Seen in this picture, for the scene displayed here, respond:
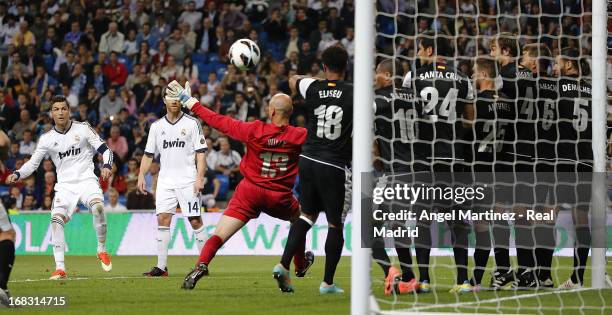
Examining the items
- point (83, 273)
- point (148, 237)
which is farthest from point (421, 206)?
point (148, 237)

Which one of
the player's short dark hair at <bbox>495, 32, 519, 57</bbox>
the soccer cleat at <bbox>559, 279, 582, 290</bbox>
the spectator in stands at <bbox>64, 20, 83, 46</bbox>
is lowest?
the soccer cleat at <bbox>559, 279, 582, 290</bbox>

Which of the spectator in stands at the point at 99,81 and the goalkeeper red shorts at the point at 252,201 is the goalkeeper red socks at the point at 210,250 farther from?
the spectator in stands at the point at 99,81

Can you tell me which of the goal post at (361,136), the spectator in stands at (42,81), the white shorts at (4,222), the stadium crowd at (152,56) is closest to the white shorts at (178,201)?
the white shorts at (4,222)

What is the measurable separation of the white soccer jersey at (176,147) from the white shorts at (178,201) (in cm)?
9

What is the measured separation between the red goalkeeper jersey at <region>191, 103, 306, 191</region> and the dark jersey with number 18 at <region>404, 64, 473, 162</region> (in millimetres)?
1184

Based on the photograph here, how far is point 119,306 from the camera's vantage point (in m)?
9.00

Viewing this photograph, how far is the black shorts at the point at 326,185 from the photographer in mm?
9695

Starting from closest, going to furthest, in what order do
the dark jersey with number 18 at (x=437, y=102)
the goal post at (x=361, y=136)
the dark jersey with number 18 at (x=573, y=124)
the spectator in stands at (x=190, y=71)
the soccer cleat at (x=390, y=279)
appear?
the goal post at (x=361, y=136) → the soccer cleat at (x=390, y=279) → the dark jersey with number 18 at (x=437, y=102) → the dark jersey with number 18 at (x=573, y=124) → the spectator in stands at (x=190, y=71)

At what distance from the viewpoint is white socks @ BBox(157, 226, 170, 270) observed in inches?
522

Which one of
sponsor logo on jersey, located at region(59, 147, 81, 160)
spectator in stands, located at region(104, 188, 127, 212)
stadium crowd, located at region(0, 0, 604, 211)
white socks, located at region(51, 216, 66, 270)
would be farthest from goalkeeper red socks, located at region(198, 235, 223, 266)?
spectator in stands, located at region(104, 188, 127, 212)

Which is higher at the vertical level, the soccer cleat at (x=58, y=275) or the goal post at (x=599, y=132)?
the goal post at (x=599, y=132)

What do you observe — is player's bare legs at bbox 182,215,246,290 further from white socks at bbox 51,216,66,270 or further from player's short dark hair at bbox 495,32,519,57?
white socks at bbox 51,216,66,270

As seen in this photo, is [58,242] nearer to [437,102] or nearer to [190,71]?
[437,102]

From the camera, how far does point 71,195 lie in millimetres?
13727
